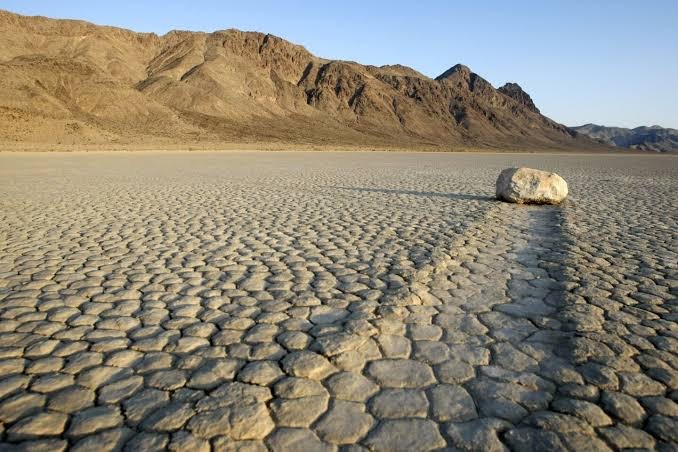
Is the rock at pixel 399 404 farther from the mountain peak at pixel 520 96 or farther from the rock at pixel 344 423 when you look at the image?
the mountain peak at pixel 520 96

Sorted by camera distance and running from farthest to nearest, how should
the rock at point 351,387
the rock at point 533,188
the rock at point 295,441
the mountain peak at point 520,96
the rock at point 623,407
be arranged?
the mountain peak at point 520,96, the rock at point 533,188, the rock at point 351,387, the rock at point 623,407, the rock at point 295,441

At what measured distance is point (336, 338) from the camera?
127 inches

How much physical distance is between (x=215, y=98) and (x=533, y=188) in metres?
66.6

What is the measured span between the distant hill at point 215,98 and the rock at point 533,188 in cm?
3836

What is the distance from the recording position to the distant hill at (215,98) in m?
48.3

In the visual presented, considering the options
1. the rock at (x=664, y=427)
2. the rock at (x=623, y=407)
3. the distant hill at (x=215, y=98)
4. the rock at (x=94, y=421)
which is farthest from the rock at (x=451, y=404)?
the distant hill at (x=215, y=98)

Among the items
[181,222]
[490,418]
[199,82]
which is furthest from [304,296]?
[199,82]

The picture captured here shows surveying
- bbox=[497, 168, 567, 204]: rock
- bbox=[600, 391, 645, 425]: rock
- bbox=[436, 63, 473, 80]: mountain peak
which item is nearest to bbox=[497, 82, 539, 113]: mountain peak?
bbox=[436, 63, 473, 80]: mountain peak

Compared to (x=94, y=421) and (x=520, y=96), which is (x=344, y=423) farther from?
(x=520, y=96)

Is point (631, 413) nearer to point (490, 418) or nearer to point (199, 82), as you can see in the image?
point (490, 418)

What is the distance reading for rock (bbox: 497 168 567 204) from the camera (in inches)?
380

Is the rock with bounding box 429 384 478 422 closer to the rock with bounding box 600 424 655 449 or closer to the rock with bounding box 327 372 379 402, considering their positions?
the rock with bounding box 327 372 379 402

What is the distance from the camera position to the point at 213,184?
1322 cm

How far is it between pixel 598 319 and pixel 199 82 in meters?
75.7
